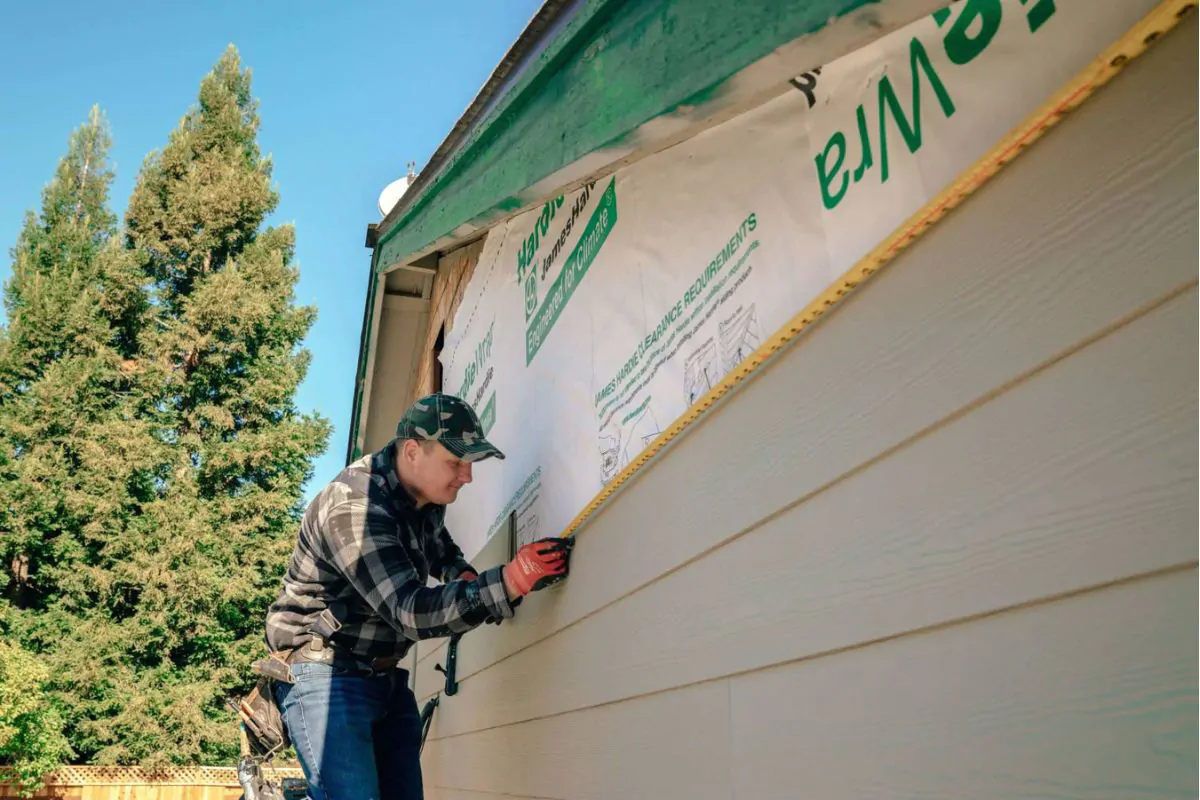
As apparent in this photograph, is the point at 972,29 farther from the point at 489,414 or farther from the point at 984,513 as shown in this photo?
the point at 489,414

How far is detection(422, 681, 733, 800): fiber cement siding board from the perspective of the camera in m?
1.70

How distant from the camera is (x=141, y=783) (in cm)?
1664

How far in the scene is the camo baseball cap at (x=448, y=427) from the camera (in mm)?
2838

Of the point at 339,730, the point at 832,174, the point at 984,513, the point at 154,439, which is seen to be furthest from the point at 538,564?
the point at 154,439

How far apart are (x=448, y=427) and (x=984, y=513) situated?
2.03 metres

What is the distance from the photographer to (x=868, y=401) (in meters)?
1.31

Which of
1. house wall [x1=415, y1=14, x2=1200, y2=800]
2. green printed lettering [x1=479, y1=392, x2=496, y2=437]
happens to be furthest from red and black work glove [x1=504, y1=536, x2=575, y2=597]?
green printed lettering [x1=479, y1=392, x2=496, y2=437]

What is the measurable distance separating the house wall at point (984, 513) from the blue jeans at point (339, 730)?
48.4 inches

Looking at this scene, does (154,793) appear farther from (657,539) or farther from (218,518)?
(657,539)

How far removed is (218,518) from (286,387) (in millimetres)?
3790

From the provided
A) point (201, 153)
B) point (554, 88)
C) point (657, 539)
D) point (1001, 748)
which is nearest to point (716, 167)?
point (554, 88)

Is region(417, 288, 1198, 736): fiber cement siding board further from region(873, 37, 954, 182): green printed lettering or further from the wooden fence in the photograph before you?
the wooden fence

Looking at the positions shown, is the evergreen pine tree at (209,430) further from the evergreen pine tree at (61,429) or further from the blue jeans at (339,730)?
the blue jeans at (339,730)

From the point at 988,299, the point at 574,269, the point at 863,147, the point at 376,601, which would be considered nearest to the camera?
the point at 988,299
